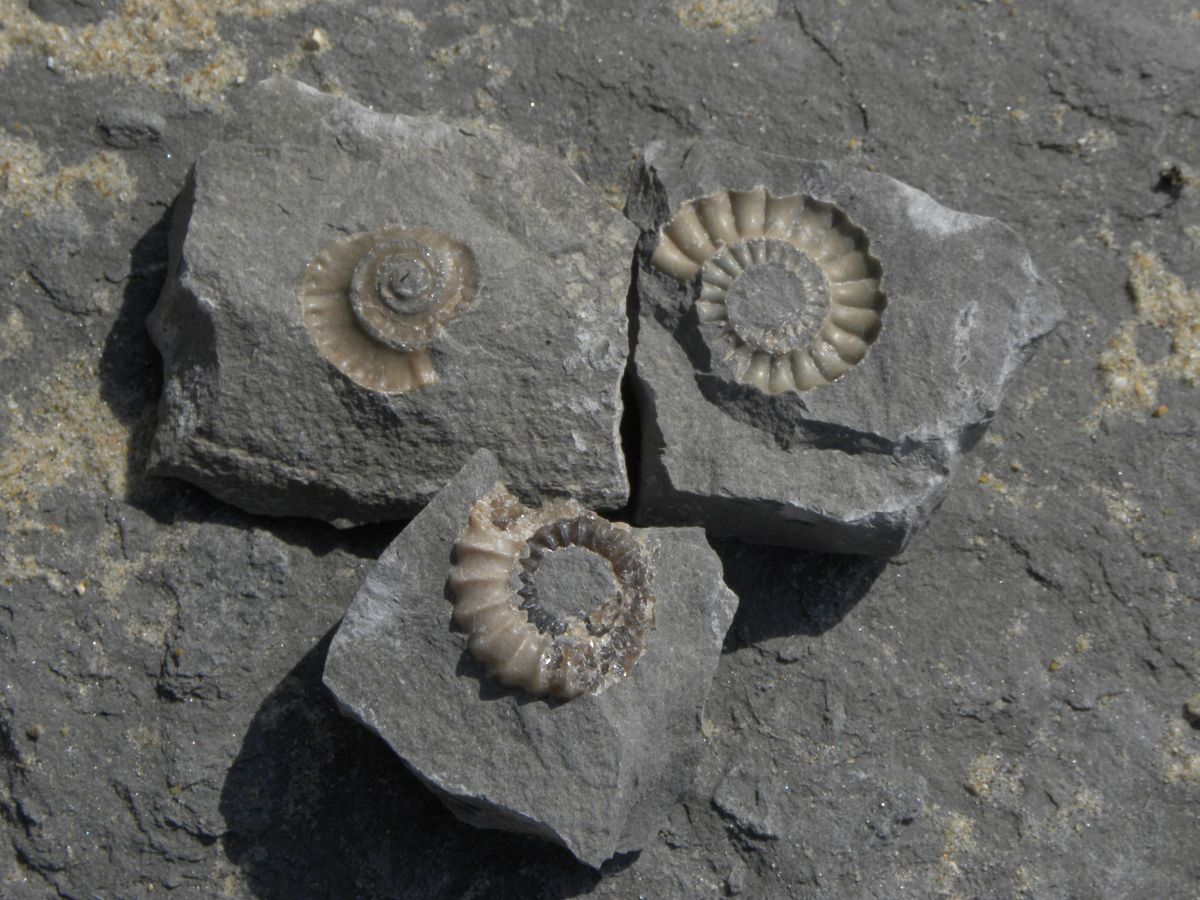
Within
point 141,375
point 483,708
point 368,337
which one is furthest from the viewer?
point 141,375

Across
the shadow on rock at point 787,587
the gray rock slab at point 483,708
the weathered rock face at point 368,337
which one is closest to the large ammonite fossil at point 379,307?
the weathered rock face at point 368,337

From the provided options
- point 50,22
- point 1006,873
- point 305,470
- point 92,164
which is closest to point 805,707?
point 1006,873

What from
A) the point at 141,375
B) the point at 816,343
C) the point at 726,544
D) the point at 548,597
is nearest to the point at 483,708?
the point at 548,597

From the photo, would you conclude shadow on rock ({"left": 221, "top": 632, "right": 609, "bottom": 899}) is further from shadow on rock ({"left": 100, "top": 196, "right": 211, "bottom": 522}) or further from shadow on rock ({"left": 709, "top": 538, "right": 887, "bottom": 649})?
shadow on rock ({"left": 709, "top": 538, "right": 887, "bottom": 649})

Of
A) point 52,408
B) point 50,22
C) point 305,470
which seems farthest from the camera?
point 50,22

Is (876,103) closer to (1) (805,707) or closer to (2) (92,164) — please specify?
(1) (805,707)

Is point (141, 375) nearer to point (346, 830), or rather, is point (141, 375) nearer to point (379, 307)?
point (379, 307)
